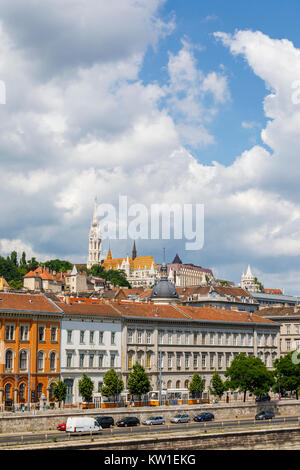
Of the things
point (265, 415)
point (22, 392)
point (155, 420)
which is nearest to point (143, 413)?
point (155, 420)

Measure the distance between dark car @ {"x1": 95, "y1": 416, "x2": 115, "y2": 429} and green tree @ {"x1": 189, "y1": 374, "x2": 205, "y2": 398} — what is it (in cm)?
2930

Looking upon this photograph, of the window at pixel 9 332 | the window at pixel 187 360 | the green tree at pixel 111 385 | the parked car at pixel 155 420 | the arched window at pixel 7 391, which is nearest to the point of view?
the parked car at pixel 155 420

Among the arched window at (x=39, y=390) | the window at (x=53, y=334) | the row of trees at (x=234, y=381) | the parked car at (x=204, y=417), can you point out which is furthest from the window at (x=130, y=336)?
the parked car at (x=204, y=417)

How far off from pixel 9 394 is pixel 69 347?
9663 mm

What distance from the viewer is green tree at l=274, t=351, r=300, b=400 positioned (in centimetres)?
9519

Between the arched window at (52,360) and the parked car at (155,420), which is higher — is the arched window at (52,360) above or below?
above

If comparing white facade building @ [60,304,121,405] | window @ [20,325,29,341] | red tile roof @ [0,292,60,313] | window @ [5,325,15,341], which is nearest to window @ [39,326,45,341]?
window @ [20,325,29,341]

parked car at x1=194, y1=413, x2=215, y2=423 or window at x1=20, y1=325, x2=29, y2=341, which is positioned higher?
window at x1=20, y1=325, x2=29, y2=341

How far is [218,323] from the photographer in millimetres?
107438

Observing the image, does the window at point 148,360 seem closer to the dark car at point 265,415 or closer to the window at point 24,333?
the window at point 24,333

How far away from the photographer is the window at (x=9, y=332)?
83.1 meters

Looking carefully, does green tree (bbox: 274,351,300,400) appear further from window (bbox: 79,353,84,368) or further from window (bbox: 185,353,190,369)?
window (bbox: 79,353,84,368)

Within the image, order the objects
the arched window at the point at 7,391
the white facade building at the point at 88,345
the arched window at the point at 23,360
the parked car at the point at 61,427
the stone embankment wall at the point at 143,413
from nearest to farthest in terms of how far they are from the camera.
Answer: the stone embankment wall at the point at 143,413 → the parked car at the point at 61,427 → the arched window at the point at 7,391 → the arched window at the point at 23,360 → the white facade building at the point at 88,345
